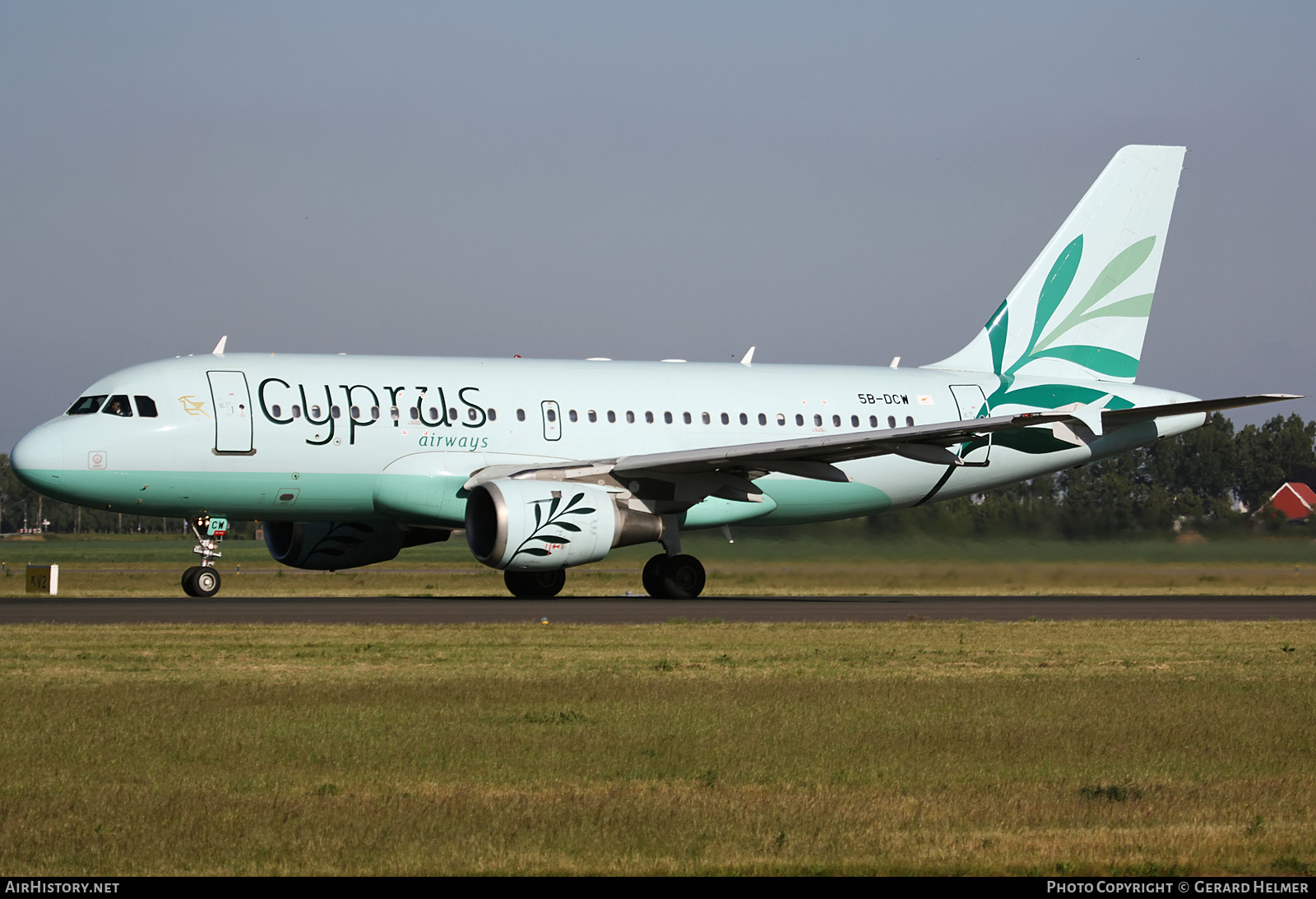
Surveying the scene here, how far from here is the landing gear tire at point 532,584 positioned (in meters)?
28.4

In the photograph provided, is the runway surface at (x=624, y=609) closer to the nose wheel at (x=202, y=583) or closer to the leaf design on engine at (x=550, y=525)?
the nose wheel at (x=202, y=583)

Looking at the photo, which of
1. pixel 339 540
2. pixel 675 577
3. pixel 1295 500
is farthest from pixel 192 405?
pixel 1295 500

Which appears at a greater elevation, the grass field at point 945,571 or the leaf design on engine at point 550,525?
the leaf design on engine at point 550,525

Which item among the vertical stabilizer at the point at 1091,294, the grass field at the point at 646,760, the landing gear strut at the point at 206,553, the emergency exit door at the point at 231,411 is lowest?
the grass field at the point at 646,760

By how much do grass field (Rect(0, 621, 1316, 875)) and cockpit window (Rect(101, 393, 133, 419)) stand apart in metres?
9.26

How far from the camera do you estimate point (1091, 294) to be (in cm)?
3303

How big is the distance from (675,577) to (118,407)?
973 cm

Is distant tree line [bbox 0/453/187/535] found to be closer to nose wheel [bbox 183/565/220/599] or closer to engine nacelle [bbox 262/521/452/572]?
engine nacelle [bbox 262/521/452/572]

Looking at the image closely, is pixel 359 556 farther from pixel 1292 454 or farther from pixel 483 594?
pixel 1292 454

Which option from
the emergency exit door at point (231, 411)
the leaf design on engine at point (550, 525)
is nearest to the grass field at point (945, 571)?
the emergency exit door at point (231, 411)

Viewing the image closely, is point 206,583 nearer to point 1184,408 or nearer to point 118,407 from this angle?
point 118,407

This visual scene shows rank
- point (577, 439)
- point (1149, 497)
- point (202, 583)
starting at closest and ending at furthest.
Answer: point (202, 583) < point (577, 439) < point (1149, 497)

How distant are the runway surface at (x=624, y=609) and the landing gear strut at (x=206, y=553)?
63 centimetres

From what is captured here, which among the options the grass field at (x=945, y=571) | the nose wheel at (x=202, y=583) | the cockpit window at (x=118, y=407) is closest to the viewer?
the cockpit window at (x=118, y=407)
